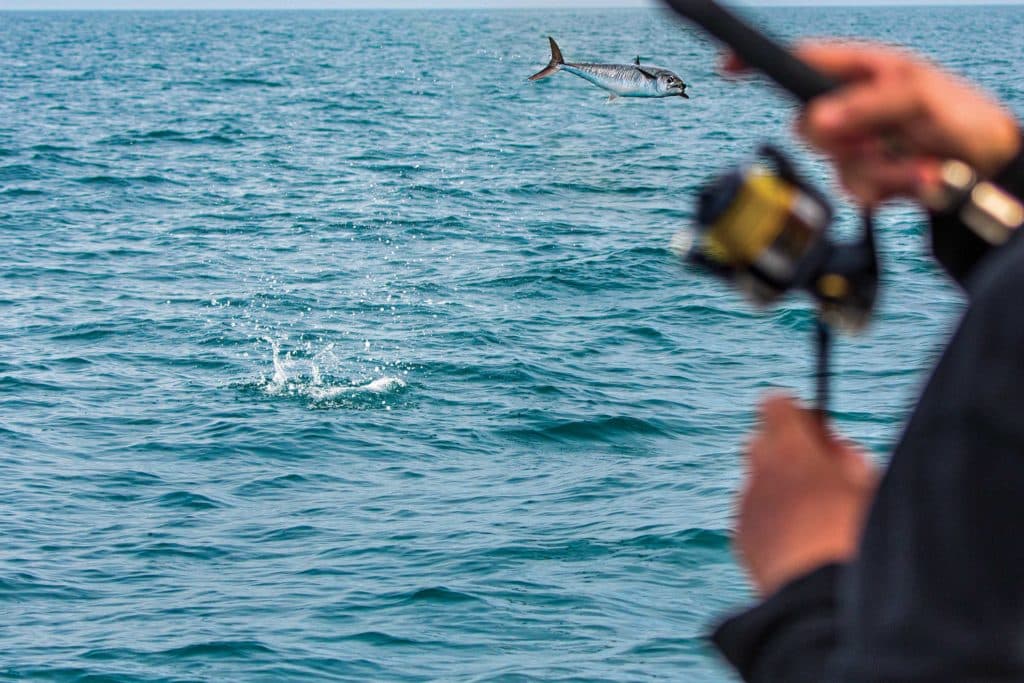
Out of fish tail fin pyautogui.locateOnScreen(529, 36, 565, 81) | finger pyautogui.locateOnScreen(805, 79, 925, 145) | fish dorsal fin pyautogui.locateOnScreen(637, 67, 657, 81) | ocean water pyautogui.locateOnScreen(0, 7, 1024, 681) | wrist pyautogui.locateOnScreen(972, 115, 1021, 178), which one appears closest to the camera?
finger pyautogui.locateOnScreen(805, 79, 925, 145)

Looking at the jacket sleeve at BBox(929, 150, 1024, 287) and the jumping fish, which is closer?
the jacket sleeve at BBox(929, 150, 1024, 287)

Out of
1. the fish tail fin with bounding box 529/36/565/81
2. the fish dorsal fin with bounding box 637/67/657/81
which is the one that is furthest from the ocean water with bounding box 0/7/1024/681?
the fish dorsal fin with bounding box 637/67/657/81

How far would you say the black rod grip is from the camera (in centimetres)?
137

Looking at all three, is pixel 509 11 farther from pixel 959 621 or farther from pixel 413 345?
pixel 413 345

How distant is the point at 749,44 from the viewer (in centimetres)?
143

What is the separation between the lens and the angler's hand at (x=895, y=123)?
1.24 m

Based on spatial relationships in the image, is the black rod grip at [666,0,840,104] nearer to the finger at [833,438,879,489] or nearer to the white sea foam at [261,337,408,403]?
the finger at [833,438,879,489]

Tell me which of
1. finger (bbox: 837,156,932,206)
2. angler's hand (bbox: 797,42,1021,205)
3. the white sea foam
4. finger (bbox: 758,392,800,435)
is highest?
angler's hand (bbox: 797,42,1021,205)

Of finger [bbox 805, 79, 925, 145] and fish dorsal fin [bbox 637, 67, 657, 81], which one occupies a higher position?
finger [bbox 805, 79, 925, 145]

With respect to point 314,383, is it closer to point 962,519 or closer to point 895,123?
point 895,123

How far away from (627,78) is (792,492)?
13.9 meters

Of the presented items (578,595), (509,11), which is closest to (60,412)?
(578,595)

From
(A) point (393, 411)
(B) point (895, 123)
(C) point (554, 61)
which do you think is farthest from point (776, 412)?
(C) point (554, 61)

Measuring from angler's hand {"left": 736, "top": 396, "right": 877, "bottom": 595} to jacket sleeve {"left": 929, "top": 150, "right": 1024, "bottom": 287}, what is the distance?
0.23 meters
